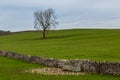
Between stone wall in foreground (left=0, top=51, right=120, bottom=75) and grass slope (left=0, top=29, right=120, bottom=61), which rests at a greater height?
stone wall in foreground (left=0, top=51, right=120, bottom=75)

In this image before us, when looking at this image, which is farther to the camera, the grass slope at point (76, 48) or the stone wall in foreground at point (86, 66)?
the grass slope at point (76, 48)

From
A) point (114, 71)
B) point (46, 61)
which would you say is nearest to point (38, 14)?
point (46, 61)

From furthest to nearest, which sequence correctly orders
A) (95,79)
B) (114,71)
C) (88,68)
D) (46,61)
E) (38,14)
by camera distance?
(38,14)
(46,61)
(88,68)
(114,71)
(95,79)

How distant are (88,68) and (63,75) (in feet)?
7.03

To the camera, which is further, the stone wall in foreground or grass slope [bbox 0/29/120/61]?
grass slope [bbox 0/29/120/61]

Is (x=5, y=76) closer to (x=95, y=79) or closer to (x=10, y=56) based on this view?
(x=95, y=79)

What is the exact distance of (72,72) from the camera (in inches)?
1156

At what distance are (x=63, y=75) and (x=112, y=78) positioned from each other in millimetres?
4138

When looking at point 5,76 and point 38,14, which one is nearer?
point 5,76

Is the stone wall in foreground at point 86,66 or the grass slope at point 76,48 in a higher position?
the stone wall in foreground at point 86,66

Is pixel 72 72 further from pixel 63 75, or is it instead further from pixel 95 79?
pixel 95 79

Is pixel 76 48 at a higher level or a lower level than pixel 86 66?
lower

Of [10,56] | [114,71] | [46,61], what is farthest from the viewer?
[10,56]

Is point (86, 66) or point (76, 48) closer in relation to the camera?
point (86, 66)
